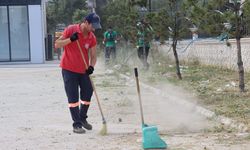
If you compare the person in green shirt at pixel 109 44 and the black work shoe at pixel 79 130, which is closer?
the black work shoe at pixel 79 130

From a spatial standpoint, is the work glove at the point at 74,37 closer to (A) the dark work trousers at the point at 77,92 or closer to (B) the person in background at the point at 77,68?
(B) the person in background at the point at 77,68

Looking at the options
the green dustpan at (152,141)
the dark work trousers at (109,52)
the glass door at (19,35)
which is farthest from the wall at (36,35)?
the green dustpan at (152,141)

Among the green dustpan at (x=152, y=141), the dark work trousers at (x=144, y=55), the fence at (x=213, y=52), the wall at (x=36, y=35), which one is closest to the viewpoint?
the green dustpan at (x=152, y=141)

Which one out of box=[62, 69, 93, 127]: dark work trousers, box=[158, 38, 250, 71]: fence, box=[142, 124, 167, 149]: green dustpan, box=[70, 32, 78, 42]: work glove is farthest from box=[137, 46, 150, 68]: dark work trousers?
box=[142, 124, 167, 149]: green dustpan

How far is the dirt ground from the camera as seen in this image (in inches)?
294

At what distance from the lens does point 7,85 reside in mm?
17578

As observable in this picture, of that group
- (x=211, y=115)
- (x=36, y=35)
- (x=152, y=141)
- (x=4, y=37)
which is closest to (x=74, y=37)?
(x=152, y=141)

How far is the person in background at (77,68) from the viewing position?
28.2 feet

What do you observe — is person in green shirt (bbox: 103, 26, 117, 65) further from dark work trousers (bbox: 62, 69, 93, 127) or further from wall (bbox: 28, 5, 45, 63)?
dark work trousers (bbox: 62, 69, 93, 127)

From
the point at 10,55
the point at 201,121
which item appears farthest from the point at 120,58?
the point at 201,121

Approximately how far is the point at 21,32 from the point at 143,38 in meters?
13.8

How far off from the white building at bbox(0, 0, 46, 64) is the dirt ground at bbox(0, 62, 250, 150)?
53.8ft

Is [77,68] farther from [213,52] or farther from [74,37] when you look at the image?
[213,52]

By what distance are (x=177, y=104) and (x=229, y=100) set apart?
103 cm
